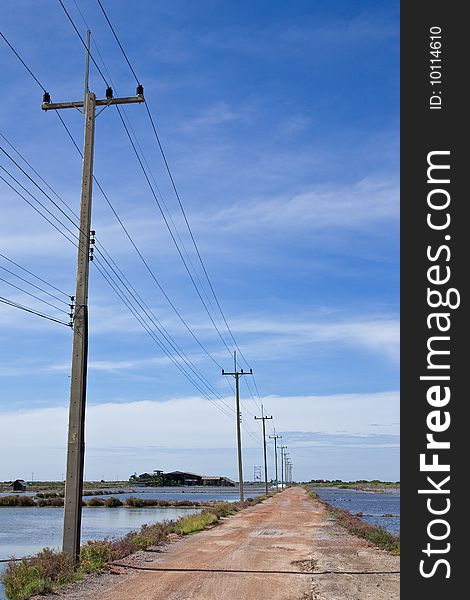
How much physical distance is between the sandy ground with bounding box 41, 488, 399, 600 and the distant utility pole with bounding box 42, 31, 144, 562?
1780 millimetres

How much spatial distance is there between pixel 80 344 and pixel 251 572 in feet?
24.4

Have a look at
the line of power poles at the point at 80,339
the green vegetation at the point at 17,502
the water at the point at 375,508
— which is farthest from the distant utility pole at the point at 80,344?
the green vegetation at the point at 17,502

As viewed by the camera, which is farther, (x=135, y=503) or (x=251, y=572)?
(x=135, y=503)

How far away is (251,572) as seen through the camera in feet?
58.5

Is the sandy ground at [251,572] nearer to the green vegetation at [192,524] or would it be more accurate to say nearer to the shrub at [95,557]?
the shrub at [95,557]

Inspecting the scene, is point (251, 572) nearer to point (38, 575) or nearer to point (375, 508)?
point (38, 575)

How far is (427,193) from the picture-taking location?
9.48 meters

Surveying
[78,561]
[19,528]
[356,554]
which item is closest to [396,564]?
[356,554]

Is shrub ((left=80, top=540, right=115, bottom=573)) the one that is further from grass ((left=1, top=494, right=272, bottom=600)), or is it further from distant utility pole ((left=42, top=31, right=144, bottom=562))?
distant utility pole ((left=42, top=31, right=144, bottom=562))

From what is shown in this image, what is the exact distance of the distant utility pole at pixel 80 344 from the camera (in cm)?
1805

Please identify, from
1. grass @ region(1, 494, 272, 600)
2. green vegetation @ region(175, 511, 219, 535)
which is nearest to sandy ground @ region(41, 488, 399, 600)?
grass @ region(1, 494, 272, 600)

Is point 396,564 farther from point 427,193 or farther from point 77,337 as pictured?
point 427,193

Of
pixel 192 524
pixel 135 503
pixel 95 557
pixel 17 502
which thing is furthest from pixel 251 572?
pixel 17 502

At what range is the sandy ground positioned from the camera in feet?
47.9
